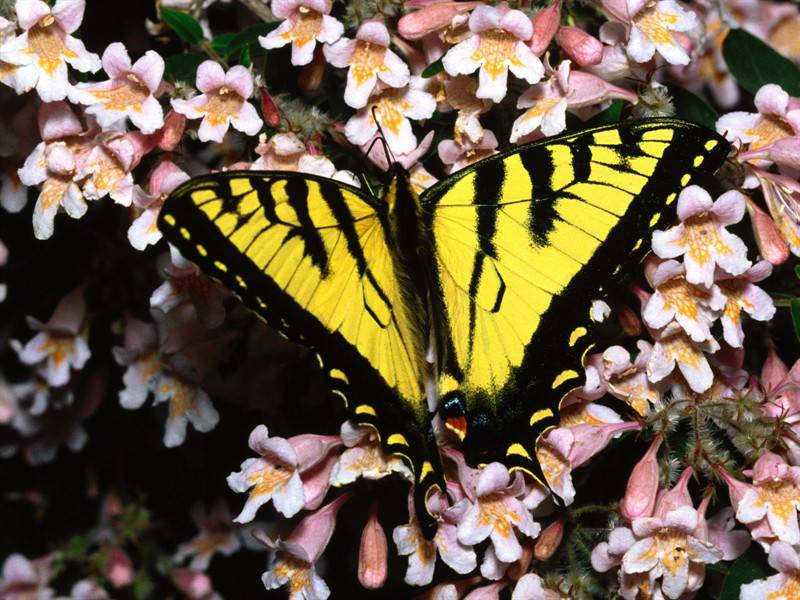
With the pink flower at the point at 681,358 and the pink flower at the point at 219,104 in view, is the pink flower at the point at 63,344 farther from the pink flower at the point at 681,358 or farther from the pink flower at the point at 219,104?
the pink flower at the point at 681,358

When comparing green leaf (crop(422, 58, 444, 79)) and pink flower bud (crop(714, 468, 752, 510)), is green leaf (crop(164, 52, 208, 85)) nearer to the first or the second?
A: green leaf (crop(422, 58, 444, 79))

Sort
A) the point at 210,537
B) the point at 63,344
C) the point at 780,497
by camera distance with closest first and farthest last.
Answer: the point at 780,497 → the point at 63,344 → the point at 210,537

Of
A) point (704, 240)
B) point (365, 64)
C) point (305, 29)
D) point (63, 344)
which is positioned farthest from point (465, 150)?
point (63, 344)

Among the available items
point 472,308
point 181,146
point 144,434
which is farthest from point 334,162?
point 144,434

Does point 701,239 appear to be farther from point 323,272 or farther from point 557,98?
point 323,272

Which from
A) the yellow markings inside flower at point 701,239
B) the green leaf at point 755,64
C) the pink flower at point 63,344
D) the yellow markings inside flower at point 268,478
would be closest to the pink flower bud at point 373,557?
the yellow markings inside flower at point 268,478

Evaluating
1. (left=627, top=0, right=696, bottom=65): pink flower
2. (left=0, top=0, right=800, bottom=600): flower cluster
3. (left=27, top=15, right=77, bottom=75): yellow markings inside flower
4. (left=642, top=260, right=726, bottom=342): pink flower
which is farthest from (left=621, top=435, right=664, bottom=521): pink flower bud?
(left=27, top=15, right=77, bottom=75): yellow markings inside flower
